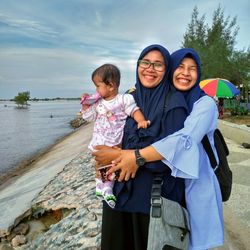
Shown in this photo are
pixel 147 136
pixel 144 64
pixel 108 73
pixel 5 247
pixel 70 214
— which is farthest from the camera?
pixel 5 247

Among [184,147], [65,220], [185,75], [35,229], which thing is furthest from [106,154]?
[35,229]

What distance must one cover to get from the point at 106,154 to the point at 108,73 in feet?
2.13

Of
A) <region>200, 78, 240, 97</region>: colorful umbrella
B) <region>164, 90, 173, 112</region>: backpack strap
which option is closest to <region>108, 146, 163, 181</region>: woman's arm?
<region>164, 90, 173, 112</region>: backpack strap

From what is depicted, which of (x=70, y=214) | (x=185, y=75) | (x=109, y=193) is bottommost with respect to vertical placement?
(x=70, y=214)

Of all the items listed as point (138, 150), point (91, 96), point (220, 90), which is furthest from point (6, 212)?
point (220, 90)

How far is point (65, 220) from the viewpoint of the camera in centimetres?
523

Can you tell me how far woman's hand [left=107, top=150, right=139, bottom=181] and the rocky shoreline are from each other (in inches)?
83.1

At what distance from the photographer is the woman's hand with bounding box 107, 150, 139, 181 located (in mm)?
2203

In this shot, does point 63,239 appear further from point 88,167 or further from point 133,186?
point 88,167

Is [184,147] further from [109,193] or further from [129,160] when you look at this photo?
[109,193]

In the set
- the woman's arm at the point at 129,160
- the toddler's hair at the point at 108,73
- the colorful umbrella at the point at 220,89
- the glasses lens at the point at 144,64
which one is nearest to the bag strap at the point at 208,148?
the woman's arm at the point at 129,160

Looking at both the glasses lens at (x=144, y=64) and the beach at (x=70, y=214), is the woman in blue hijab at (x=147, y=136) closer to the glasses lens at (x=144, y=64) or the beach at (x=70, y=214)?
the glasses lens at (x=144, y=64)

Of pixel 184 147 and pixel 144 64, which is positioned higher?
pixel 144 64

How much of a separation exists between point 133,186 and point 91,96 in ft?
2.73
